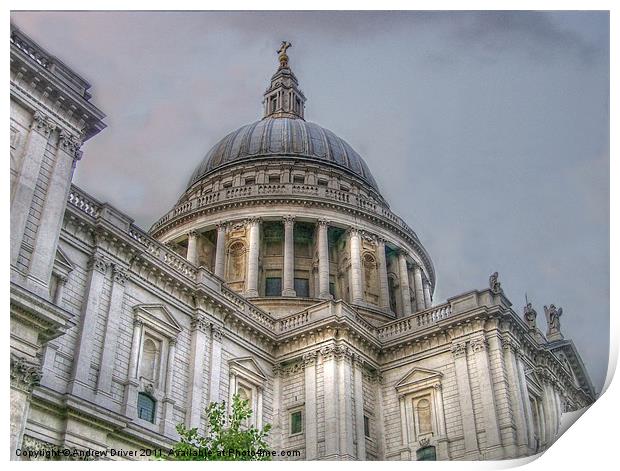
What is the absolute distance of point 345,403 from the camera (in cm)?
3200

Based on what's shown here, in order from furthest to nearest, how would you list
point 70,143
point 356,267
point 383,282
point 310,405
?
point 383,282
point 356,267
point 310,405
point 70,143

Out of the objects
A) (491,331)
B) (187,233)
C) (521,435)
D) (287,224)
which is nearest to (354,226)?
(287,224)

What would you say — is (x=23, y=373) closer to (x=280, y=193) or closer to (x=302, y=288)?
(x=302, y=288)

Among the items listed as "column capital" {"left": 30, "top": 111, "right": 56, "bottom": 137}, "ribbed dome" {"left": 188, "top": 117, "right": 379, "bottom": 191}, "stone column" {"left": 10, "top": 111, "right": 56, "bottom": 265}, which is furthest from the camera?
"ribbed dome" {"left": 188, "top": 117, "right": 379, "bottom": 191}

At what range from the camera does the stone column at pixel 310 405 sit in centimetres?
3139

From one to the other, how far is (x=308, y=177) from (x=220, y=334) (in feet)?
77.7

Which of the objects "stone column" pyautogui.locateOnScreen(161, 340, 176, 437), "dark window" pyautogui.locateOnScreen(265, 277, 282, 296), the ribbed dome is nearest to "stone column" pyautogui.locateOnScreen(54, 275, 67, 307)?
"stone column" pyautogui.locateOnScreen(161, 340, 176, 437)

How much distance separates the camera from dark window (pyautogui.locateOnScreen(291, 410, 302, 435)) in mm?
33125

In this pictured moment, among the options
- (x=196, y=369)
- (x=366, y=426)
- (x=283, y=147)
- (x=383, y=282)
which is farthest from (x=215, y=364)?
(x=283, y=147)

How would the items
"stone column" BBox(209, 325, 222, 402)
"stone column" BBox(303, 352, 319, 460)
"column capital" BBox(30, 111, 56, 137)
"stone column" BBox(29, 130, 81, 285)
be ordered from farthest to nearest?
"stone column" BBox(303, 352, 319, 460) < "stone column" BBox(209, 325, 222, 402) < "column capital" BBox(30, 111, 56, 137) < "stone column" BBox(29, 130, 81, 285)

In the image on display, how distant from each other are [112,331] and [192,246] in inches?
889

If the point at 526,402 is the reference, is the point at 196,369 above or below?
above

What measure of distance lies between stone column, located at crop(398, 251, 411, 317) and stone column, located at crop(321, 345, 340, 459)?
630 inches

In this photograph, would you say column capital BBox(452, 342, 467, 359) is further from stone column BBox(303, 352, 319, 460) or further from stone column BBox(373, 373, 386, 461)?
stone column BBox(303, 352, 319, 460)
